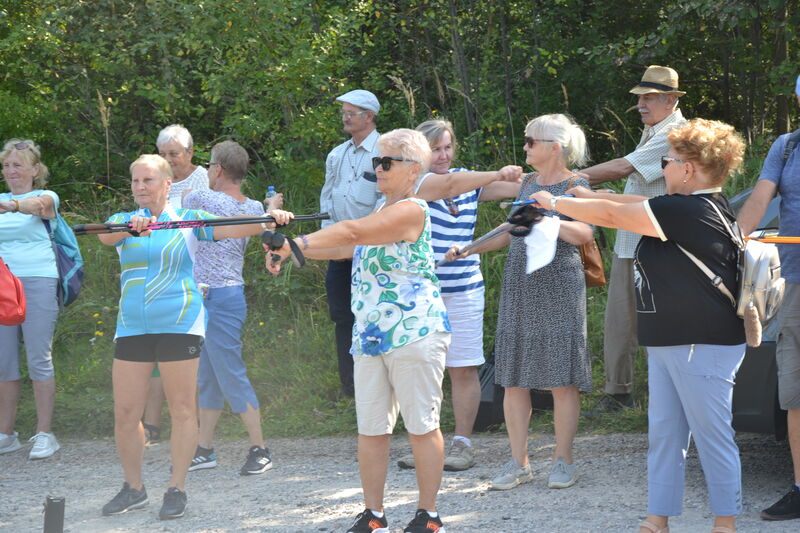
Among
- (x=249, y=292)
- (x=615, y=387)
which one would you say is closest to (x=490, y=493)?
(x=615, y=387)

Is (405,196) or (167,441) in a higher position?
(405,196)

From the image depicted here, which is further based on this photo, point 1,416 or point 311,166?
point 311,166

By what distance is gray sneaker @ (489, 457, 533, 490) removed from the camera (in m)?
5.37

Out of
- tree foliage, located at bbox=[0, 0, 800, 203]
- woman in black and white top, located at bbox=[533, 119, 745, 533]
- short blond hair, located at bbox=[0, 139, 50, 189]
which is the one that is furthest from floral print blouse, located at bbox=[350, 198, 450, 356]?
tree foliage, located at bbox=[0, 0, 800, 203]

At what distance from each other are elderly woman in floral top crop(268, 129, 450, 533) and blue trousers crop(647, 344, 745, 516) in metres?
0.93

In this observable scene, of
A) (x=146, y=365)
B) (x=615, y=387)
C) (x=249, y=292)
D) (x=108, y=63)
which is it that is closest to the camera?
(x=146, y=365)

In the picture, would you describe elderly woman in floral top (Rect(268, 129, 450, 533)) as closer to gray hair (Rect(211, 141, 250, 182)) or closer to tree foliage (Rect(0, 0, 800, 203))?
gray hair (Rect(211, 141, 250, 182))

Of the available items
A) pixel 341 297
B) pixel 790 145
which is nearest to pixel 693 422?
pixel 790 145

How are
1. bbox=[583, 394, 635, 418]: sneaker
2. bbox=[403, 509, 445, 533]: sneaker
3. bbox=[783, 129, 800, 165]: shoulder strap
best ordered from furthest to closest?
bbox=[583, 394, 635, 418]: sneaker, bbox=[783, 129, 800, 165]: shoulder strap, bbox=[403, 509, 445, 533]: sneaker

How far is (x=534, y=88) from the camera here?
1077 centimetres

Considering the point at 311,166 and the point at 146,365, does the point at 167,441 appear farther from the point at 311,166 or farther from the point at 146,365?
the point at 311,166

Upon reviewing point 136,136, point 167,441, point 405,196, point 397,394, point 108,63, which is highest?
point 108,63

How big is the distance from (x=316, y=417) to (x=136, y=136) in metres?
5.13

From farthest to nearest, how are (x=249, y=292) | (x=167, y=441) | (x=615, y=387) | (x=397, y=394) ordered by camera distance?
(x=249, y=292)
(x=167, y=441)
(x=615, y=387)
(x=397, y=394)
